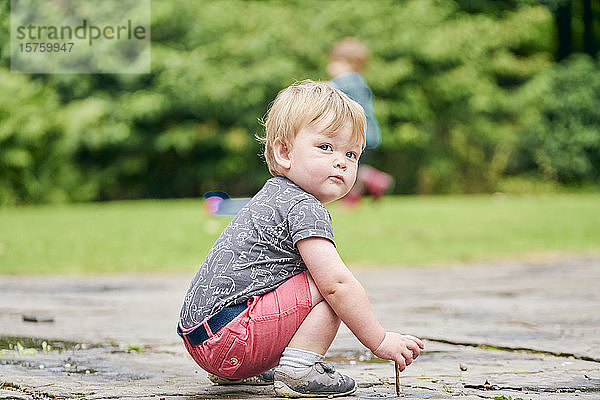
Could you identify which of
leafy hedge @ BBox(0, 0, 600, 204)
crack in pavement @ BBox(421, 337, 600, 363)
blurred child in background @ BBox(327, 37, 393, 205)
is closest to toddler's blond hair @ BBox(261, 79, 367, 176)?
crack in pavement @ BBox(421, 337, 600, 363)

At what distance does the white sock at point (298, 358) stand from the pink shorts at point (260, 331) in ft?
0.08

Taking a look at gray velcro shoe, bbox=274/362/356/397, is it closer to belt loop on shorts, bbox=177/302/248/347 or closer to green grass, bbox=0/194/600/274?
belt loop on shorts, bbox=177/302/248/347

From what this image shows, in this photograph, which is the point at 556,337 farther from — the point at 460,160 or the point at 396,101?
the point at 460,160

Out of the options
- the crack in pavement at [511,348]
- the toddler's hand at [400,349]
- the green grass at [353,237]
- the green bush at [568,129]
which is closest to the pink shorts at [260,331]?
the toddler's hand at [400,349]

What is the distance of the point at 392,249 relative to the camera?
6078mm

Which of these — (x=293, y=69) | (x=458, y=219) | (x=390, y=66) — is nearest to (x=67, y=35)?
(x=293, y=69)

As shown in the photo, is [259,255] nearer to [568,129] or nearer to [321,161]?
[321,161]

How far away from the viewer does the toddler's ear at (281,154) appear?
205 cm

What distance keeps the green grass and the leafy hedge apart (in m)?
5.75

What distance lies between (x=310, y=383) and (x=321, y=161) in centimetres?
49

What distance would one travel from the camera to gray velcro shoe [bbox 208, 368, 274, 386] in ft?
6.81

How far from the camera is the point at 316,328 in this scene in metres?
1.94

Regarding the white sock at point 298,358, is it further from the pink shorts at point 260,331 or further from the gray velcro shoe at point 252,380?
the gray velcro shoe at point 252,380

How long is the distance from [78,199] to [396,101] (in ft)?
18.5
